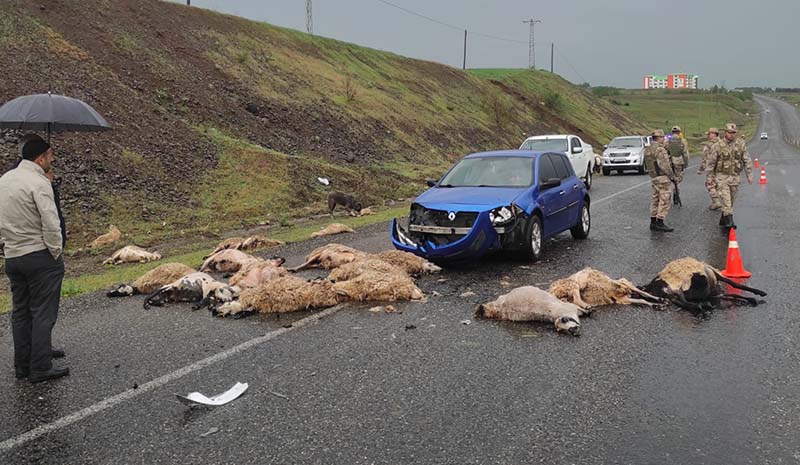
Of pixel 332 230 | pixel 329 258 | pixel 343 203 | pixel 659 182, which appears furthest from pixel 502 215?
pixel 343 203

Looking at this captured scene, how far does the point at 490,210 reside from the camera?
29.5 ft

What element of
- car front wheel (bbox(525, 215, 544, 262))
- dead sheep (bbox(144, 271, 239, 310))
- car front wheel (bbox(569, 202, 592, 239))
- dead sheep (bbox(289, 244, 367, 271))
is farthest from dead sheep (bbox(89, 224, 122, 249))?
car front wheel (bbox(569, 202, 592, 239))

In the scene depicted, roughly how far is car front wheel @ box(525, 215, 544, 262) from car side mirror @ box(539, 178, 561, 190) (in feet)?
1.81

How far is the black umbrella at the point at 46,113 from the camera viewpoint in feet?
24.2

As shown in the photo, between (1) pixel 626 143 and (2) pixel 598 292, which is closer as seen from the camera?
(2) pixel 598 292

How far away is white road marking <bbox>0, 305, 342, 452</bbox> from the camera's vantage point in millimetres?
4145

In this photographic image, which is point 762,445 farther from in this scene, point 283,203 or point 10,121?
point 283,203

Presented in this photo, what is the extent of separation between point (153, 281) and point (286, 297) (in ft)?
7.37

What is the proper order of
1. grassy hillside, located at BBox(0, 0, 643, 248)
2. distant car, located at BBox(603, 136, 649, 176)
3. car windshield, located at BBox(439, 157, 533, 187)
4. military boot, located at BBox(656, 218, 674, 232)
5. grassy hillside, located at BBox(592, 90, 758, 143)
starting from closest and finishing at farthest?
car windshield, located at BBox(439, 157, 533, 187)
military boot, located at BBox(656, 218, 674, 232)
grassy hillside, located at BBox(0, 0, 643, 248)
distant car, located at BBox(603, 136, 649, 176)
grassy hillside, located at BBox(592, 90, 758, 143)

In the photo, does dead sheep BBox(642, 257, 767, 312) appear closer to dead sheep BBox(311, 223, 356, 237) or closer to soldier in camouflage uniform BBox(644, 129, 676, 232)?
soldier in camouflage uniform BBox(644, 129, 676, 232)

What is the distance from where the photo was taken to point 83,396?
485cm

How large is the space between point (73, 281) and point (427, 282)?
18.0 ft

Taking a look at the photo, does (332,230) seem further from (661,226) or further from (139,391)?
(139,391)

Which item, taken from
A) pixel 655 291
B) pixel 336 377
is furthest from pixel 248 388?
pixel 655 291
